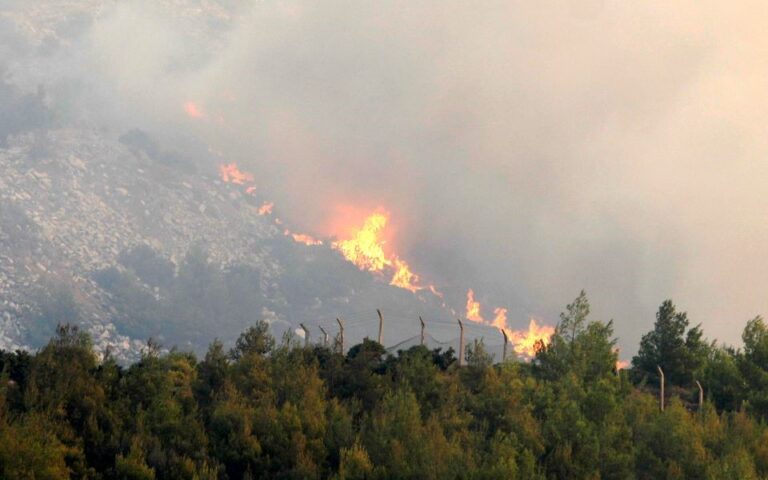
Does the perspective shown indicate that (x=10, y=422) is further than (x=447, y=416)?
No

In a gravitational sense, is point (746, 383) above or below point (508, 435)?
above

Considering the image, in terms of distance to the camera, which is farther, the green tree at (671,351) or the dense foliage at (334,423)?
the green tree at (671,351)

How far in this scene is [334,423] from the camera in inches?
2410

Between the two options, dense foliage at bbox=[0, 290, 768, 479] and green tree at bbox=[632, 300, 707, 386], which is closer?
dense foliage at bbox=[0, 290, 768, 479]

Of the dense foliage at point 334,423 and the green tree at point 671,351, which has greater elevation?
the green tree at point 671,351

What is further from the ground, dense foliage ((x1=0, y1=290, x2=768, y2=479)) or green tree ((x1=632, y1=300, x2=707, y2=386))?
green tree ((x1=632, y1=300, x2=707, y2=386))

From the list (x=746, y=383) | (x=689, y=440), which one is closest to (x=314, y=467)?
(x=689, y=440)

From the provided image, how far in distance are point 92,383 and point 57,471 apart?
13.8 m

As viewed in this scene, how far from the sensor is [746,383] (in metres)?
86.1

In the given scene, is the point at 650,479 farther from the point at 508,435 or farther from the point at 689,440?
the point at 508,435

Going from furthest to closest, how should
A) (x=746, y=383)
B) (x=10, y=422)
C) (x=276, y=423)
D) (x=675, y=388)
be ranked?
(x=675, y=388), (x=746, y=383), (x=276, y=423), (x=10, y=422)

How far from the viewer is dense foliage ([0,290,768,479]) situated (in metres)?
54.2

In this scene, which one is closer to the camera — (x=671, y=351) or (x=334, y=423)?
(x=334, y=423)

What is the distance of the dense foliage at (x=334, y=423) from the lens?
54.2 metres
